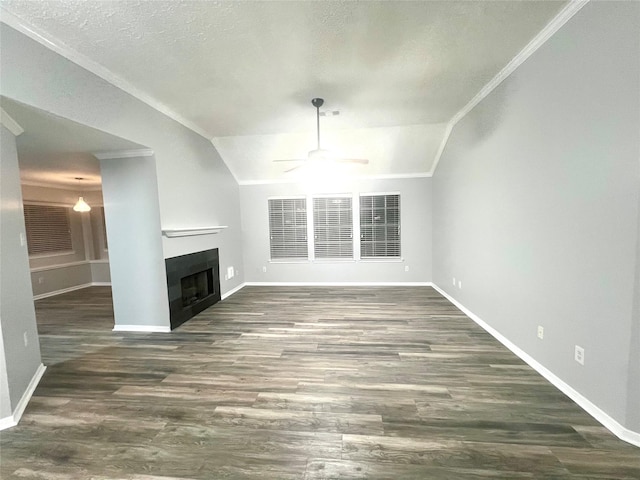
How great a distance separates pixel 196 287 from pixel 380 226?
13.1 ft

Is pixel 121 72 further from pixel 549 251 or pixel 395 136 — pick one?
pixel 549 251

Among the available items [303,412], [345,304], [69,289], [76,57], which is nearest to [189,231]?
[76,57]

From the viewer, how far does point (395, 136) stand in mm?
4664

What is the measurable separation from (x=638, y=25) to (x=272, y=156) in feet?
15.3

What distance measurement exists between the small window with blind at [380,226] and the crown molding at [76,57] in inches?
162

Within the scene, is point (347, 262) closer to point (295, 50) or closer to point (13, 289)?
point (295, 50)

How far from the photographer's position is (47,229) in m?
5.93

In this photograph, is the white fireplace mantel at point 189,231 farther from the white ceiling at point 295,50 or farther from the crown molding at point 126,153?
the white ceiling at point 295,50

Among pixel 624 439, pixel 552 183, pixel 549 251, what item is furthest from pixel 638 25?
pixel 624 439

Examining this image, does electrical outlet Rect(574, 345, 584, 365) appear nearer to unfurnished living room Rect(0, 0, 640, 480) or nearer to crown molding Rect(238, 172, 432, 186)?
unfurnished living room Rect(0, 0, 640, 480)

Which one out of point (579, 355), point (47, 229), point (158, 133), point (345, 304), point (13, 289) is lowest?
point (345, 304)

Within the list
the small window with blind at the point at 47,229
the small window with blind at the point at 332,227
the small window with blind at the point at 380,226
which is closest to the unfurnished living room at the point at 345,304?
the small window with blind at the point at 380,226

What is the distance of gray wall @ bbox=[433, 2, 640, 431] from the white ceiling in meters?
0.45

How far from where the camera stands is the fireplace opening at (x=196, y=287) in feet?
13.3
